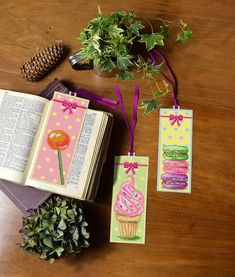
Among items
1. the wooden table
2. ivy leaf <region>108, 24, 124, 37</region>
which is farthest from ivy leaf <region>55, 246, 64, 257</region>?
ivy leaf <region>108, 24, 124, 37</region>

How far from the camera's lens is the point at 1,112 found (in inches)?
37.5

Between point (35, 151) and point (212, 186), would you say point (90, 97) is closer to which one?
point (35, 151)

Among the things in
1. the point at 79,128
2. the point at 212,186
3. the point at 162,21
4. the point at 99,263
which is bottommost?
the point at 99,263

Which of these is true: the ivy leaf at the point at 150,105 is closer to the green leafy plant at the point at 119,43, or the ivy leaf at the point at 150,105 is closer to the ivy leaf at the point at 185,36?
the green leafy plant at the point at 119,43

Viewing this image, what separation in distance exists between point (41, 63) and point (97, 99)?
169 millimetres

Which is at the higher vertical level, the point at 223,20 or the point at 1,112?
the point at 223,20

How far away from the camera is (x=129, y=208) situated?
98 cm

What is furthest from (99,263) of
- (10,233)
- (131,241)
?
(10,233)

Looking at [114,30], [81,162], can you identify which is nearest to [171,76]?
[114,30]

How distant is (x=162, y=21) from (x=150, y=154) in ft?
1.17

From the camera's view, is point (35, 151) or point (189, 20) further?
point (189, 20)

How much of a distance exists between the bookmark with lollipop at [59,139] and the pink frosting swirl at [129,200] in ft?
0.49

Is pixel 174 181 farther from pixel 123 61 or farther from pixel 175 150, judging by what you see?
pixel 123 61

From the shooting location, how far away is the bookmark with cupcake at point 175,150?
99 centimetres
